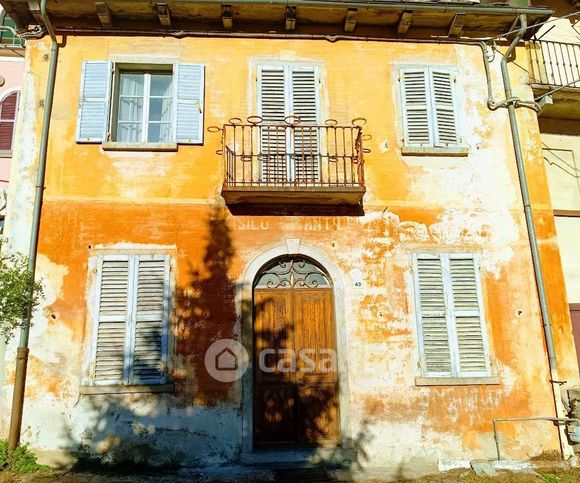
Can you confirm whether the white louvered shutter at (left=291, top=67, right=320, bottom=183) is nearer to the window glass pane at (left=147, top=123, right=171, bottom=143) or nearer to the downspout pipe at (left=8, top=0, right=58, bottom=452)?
the window glass pane at (left=147, top=123, right=171, bottom=143)

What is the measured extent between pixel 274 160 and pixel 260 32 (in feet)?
8.41

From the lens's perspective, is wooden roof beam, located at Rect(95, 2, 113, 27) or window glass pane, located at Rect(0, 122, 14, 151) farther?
window glass pane, located at Rect(0, 122, 14, 151)

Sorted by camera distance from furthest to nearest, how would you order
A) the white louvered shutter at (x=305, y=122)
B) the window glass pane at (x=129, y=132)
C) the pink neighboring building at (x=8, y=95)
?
the pink neighboring building at (x=8, y=95) → the window glass pane at (x=129, y=132) → the white louvered shutter at (x=305, y=122)

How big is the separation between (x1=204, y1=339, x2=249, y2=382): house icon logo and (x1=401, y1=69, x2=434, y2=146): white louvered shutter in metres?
4.60

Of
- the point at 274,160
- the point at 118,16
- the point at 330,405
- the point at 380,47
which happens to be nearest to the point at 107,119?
the point at 118,16

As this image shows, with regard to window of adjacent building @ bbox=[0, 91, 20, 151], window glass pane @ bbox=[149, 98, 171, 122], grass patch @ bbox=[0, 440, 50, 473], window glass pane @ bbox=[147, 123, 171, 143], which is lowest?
grass patch @ bbox=[0, 440, 50, 473]

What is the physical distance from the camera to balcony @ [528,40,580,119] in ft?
31.7

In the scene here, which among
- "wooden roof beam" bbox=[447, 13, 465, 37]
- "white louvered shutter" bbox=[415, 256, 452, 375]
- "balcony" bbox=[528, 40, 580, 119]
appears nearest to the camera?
"white louvered shutter" bbox=[415, 256, 452, 375]

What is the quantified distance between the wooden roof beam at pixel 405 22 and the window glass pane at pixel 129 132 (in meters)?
5.11

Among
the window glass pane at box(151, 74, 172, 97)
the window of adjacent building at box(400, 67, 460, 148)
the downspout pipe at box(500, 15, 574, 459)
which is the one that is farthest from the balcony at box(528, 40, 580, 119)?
the window glass pane at box(151, 74, 172, 97)

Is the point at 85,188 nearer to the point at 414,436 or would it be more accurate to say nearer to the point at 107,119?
the point at 107,119

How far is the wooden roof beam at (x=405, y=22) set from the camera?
351 inches

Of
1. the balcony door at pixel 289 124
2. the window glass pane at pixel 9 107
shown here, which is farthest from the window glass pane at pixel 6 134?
the balcony door at pixel 289 124

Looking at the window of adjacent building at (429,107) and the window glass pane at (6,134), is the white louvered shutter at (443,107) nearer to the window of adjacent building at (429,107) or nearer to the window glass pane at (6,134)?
the window of adjacent building at (429,107)
